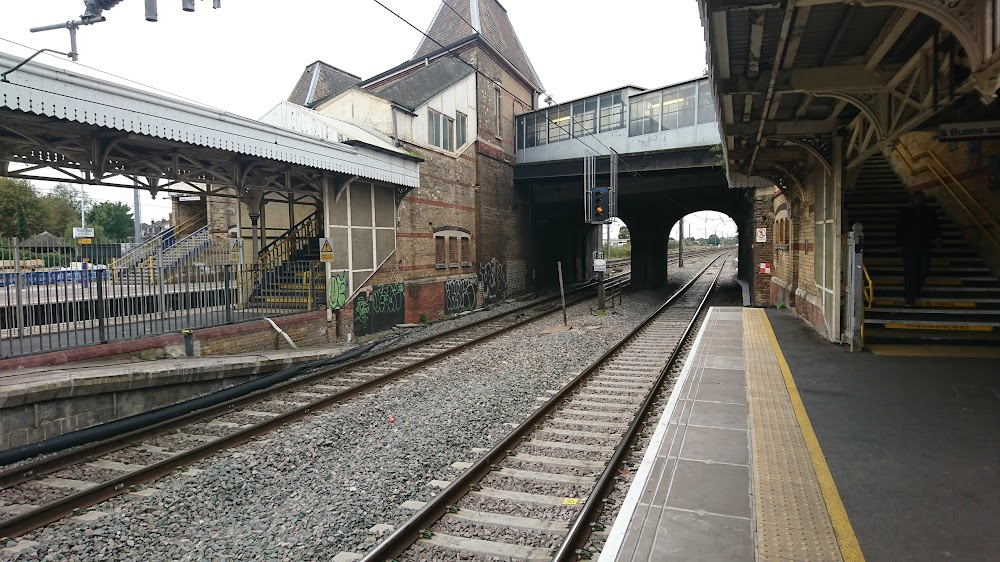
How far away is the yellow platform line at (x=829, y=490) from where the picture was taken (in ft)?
10.9

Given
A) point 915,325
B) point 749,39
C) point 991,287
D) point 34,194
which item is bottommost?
point 915,325

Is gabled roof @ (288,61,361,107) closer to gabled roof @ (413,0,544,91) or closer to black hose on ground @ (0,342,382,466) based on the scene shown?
gabled roof @ (413,0,544,91)

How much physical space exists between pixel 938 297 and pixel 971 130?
4.08m

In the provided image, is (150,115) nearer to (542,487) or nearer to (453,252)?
(542,487)

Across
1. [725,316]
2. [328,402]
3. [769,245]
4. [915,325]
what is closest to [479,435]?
[328,402]

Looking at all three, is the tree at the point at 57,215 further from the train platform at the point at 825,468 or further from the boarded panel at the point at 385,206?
the train platform at the point at 825,468

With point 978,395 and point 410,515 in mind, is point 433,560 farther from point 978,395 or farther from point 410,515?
point 978,395

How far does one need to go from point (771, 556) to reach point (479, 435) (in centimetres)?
417

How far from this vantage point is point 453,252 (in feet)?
70.3

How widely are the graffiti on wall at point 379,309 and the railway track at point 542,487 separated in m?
8.79

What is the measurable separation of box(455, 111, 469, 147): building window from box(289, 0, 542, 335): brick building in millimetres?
40

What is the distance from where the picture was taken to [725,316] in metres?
14.0

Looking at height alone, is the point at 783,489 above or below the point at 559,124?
below

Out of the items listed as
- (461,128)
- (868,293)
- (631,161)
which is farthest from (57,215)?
(868,293)
